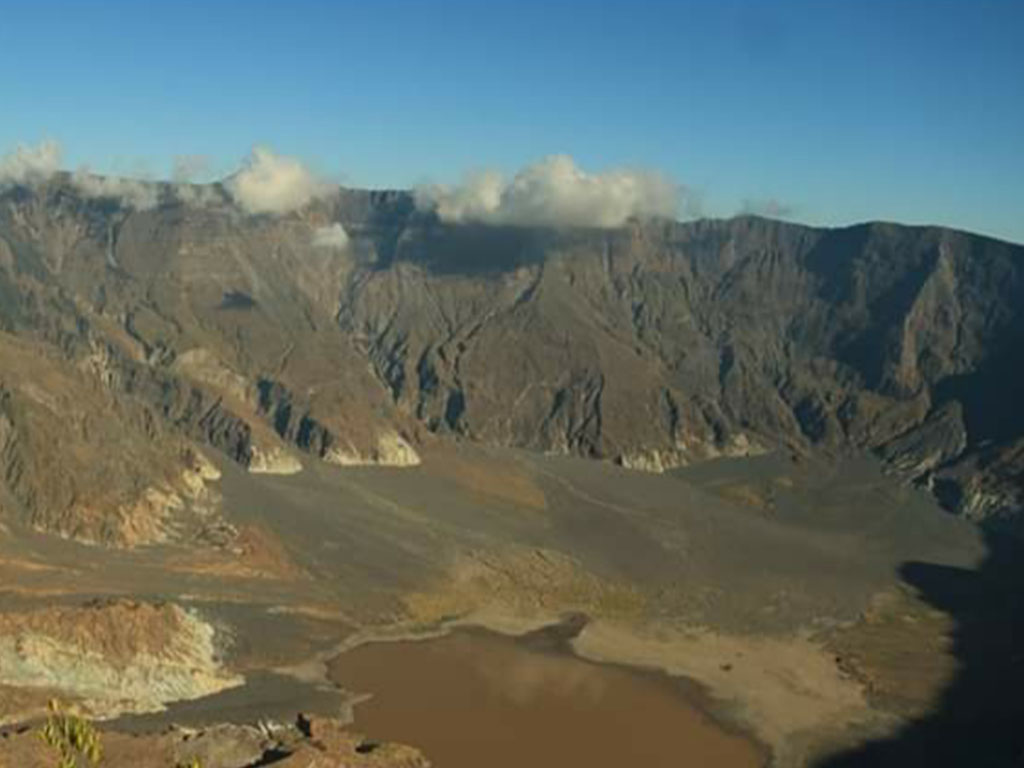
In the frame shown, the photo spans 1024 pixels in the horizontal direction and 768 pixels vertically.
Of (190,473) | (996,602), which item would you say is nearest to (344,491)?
(190,473)

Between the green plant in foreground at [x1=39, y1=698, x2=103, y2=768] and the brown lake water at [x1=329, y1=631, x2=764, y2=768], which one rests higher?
the green plant in foreground at [x1=39, y1=698, x2=103, y2=768]

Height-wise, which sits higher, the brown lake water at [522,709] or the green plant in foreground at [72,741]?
the green plant in foreground at [72,741]

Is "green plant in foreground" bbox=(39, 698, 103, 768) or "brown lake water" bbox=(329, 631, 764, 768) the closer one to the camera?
"green plant in foreground" bbox=(39, 698, 103, 768)

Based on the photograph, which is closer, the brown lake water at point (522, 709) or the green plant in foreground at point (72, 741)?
the green plant in foreground at point (72, 741)
